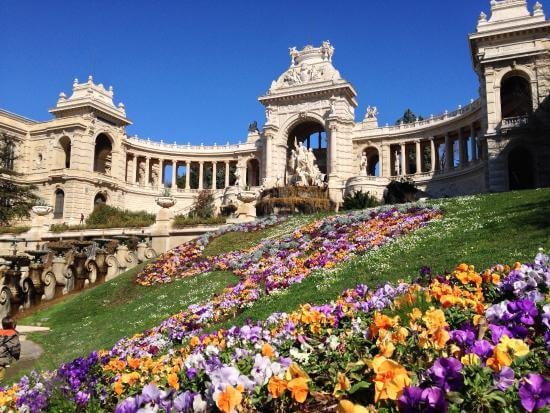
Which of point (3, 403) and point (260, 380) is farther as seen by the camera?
point (3, 403)

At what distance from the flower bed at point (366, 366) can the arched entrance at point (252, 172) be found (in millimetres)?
64084

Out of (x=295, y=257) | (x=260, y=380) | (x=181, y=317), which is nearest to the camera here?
(x=260, y=380)

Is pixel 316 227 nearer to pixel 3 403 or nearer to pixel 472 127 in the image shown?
pixel 3 403

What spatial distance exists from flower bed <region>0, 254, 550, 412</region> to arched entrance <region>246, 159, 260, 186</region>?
6408 centimetres

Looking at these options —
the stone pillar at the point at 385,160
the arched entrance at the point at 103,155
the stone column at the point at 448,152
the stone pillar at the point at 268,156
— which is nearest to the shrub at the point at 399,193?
the stone column at the point at 448,152

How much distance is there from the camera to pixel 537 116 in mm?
35719

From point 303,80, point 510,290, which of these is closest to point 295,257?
point 510,290

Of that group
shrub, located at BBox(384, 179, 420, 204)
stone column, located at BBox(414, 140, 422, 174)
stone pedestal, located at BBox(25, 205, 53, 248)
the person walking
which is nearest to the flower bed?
the person walking

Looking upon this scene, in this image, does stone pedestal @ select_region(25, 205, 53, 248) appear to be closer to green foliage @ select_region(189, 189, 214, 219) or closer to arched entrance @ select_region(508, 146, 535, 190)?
green foliage @ select_region(189, 189, 214, 219)

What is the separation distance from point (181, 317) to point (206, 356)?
24.3 feet

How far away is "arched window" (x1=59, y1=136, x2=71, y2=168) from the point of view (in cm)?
5953

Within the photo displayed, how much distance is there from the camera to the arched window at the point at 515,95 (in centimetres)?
4197

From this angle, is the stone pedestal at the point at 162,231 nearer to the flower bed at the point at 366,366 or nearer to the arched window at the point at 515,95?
the flower bed at the point at 366,366

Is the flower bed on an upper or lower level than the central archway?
lower
